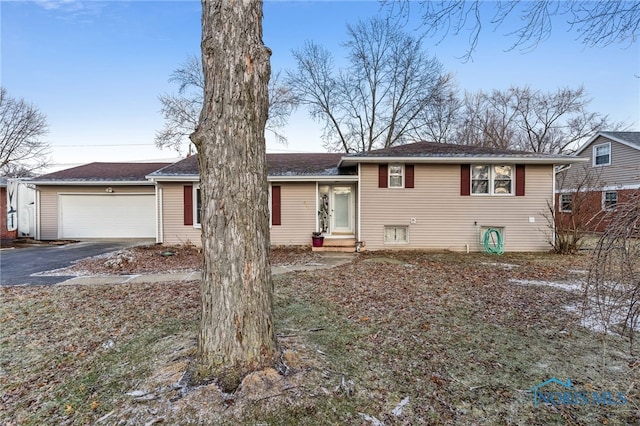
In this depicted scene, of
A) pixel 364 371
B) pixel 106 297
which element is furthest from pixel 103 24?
pixel 364 371

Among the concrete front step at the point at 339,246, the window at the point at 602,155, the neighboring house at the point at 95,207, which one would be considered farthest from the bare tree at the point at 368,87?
the neighboring house at the point at 95,207

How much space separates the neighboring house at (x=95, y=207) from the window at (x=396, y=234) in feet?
33.1

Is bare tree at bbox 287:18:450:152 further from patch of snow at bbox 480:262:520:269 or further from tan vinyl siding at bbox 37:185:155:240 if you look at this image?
patch of snow at bbox 480:262:520:269

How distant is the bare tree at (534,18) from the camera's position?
3781 millimetres

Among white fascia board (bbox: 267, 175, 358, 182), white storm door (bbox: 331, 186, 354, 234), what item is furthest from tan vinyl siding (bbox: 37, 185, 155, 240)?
white storm door (bbox: 331, 186, 354, 234)

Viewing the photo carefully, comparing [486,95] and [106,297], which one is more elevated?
[486,95]

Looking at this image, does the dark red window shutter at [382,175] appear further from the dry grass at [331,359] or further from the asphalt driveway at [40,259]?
the asphalt driveway at [40,259]

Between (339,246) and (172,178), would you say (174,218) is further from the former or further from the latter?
(339,246)

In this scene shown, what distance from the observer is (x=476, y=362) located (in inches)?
117

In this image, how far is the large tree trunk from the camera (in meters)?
2.38

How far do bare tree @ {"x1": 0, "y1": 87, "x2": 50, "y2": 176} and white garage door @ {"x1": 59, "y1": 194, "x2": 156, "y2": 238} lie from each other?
13.2 meters

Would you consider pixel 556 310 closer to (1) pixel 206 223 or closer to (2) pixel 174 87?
(1) pixel 206 223

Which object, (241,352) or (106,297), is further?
(106,297)

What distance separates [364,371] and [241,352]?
1120 millimetres
